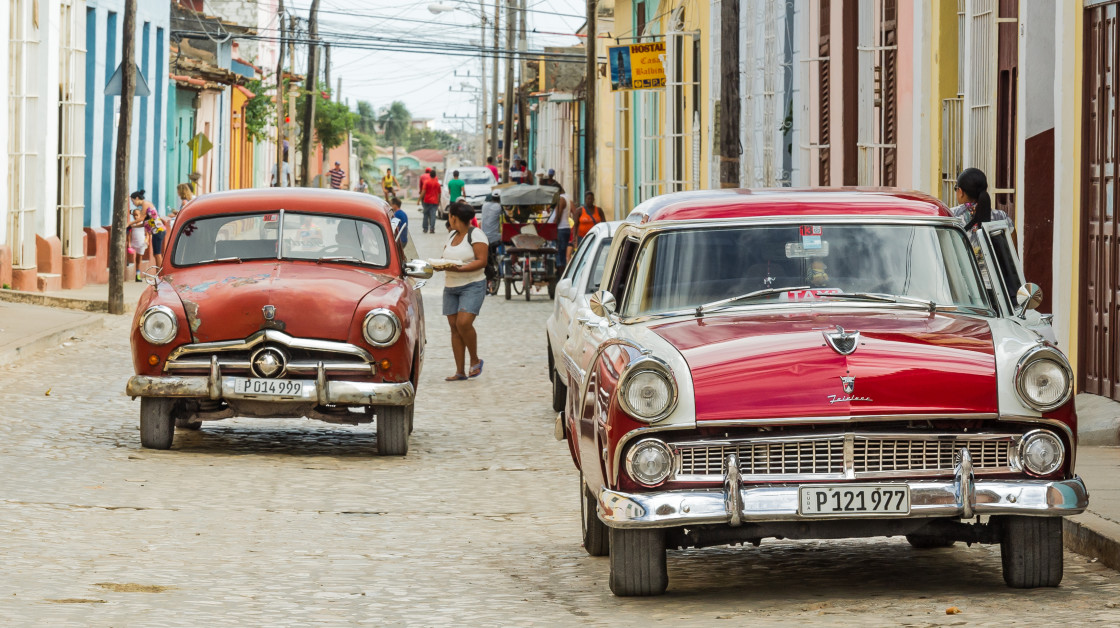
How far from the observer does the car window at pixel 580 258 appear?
45.2 ft

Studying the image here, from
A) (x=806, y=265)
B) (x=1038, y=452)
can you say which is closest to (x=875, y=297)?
(x=806, y=265)

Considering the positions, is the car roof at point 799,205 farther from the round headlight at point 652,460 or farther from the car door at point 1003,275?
the round headlight at point 652,460

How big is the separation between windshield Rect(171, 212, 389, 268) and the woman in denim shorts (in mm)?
3326

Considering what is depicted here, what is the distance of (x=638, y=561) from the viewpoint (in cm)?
662

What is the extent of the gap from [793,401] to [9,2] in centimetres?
2042

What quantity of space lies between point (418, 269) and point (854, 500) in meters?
6.28

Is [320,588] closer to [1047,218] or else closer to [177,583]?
[177,583]

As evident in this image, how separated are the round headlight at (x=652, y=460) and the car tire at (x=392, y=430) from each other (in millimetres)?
5127

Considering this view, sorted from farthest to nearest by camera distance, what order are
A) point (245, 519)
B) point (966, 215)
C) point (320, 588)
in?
point (966, 215) < point (245, 519) < point (320, 588)

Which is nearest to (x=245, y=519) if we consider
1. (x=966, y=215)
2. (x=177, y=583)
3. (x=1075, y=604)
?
(x=177, y=583)

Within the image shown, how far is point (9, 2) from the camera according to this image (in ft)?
79.3

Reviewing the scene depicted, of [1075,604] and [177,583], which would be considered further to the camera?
[177,583]

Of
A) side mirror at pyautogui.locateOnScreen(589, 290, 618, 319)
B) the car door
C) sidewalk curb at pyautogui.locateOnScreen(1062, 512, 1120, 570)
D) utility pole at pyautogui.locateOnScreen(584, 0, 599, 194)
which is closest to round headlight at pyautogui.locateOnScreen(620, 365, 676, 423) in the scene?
side mirror at pyautogui.locateOnScreen(589, 290, 618, 319)

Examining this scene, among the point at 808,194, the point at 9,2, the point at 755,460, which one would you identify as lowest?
the point at 755,460
